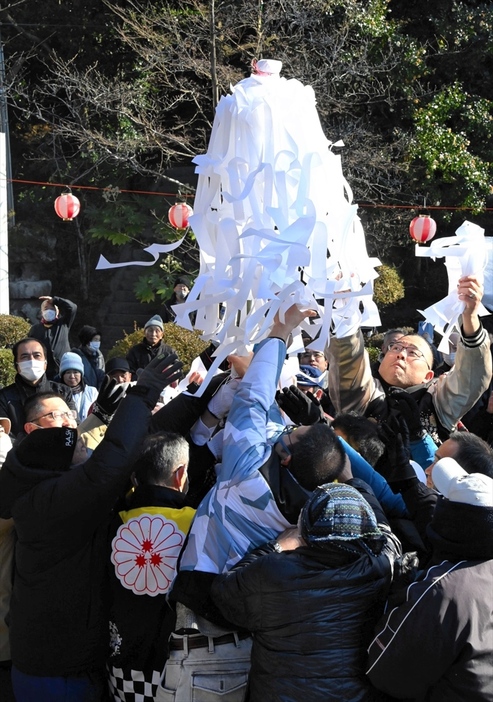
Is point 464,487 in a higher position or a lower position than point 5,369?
higher

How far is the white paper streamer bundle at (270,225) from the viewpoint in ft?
7.87

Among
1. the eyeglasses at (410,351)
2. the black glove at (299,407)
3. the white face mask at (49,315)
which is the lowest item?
the white face mask at (49,315)

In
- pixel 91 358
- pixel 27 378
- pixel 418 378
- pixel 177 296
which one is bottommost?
pixel 91 358

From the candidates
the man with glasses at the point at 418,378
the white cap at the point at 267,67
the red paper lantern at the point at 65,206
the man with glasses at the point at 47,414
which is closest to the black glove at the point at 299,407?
the man with glasses at the point at 418,378

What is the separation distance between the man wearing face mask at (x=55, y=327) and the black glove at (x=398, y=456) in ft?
19.3

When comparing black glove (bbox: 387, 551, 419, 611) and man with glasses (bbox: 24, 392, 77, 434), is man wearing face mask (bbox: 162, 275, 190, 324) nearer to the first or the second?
man with glasses (bbox: 24, 392, 77, 434)

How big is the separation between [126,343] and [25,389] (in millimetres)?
4812

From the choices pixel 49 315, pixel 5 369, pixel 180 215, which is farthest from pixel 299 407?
pixel 180 215

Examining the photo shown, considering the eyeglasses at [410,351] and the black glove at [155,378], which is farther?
the eyeglasses at [410,351]

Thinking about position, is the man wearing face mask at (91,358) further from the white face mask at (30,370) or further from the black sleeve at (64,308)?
the white face mask at (30,370)

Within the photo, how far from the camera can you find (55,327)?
8422 mm

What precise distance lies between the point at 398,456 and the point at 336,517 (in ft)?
1.94

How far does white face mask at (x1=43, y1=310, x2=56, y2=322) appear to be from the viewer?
8.22 meters

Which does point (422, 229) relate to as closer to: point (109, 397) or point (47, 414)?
point (109, 397)
